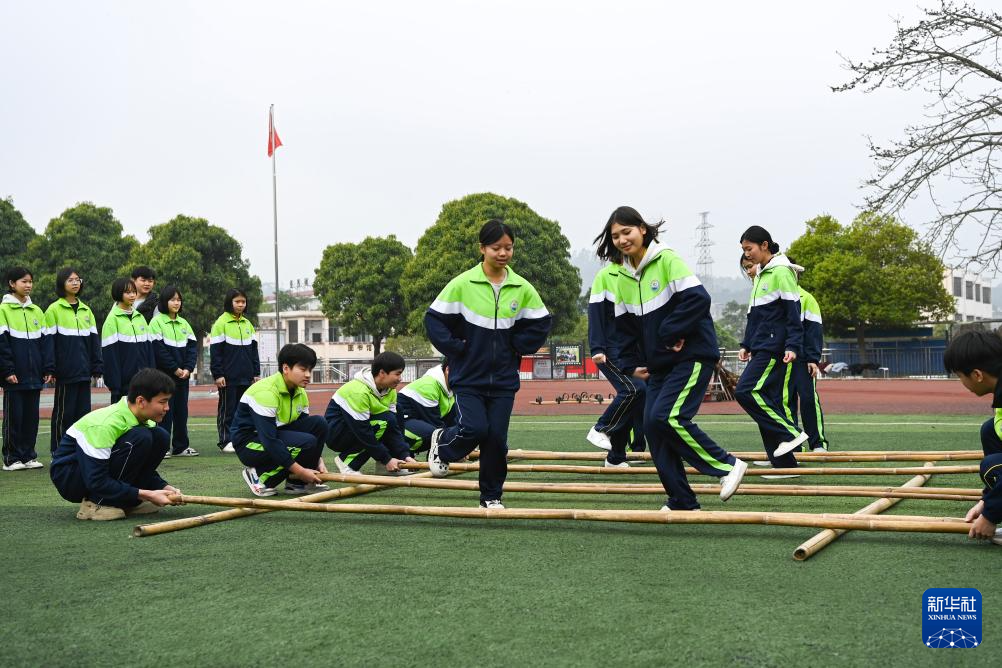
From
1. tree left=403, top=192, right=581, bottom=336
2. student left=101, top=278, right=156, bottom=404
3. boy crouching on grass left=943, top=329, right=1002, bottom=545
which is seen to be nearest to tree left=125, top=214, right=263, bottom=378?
tree left=403, top=192, right=581, bottom=336

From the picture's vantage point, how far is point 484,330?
5.81m

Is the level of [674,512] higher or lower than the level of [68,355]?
lower

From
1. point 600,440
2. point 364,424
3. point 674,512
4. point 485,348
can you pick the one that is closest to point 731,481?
point 674,512

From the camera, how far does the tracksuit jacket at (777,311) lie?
24.5 feet

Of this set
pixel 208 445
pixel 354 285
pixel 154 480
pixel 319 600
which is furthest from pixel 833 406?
pixel 354 285

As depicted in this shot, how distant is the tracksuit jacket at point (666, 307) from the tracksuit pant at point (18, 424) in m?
6.54

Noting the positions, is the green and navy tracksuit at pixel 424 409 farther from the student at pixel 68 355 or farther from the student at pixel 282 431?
the student at pixel 68 355

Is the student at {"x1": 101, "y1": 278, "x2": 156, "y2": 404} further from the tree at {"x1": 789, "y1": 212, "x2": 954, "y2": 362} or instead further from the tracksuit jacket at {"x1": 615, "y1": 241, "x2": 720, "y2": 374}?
the tree at {"x1": 789, "y1": 212, "x2": 954, "y2": 362}

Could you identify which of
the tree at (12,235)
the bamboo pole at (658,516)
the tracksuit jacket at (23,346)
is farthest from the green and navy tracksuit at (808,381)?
the tree at (12,235)

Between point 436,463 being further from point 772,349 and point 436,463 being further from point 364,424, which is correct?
point 772,349

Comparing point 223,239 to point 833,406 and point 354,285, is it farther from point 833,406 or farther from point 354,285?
point 833,406

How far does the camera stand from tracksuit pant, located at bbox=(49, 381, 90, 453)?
957cm

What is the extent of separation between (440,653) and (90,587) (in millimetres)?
1890

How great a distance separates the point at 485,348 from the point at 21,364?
5.80 meters
